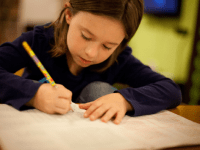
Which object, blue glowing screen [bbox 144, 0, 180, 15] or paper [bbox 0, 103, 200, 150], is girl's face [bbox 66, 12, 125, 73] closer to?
paper [bbox 0, 103, 200, 150]

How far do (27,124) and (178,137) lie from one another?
0.30 meters

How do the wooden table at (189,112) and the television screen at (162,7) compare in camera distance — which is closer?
the wooden table at (189,112)

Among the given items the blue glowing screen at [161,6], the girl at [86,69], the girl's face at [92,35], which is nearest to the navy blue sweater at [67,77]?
the girl at [86,69]

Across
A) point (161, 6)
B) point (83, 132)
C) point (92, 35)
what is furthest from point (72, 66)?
point (161, 6)

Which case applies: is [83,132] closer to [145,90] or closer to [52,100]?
[52,100]

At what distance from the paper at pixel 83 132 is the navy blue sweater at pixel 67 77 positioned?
0.05m

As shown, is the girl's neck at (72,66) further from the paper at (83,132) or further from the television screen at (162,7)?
the television screen at (162,7)

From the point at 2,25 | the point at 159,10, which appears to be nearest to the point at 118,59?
the point at 159,10

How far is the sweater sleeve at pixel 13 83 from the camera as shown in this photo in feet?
1.50

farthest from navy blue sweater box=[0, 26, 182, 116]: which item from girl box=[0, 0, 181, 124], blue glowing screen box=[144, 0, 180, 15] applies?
blue glowing screen box=[144, 0, 180, 15]

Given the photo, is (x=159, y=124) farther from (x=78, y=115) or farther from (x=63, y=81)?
(x=63, y=81)

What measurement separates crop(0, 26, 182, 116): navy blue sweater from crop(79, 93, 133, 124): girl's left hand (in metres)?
0.02

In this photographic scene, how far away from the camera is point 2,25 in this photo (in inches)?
78.0

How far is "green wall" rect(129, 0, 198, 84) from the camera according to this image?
6.63ft
